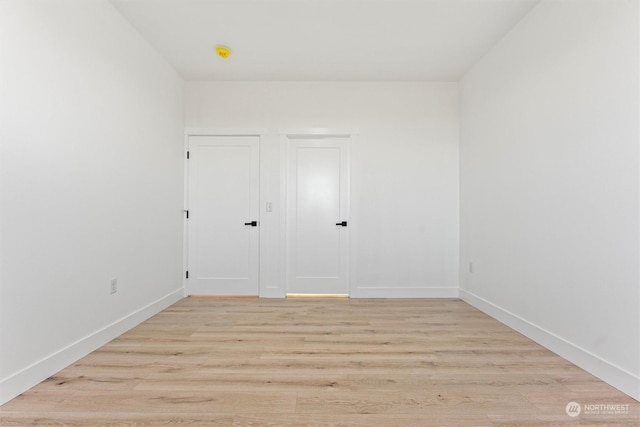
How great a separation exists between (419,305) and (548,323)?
1345 mm

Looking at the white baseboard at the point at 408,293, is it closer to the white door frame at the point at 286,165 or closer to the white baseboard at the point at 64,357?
the white door frame at the point at 286,165

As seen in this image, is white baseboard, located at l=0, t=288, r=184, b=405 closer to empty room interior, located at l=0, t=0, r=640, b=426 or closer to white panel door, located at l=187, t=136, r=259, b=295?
empty room interior, located at l=0, t=0, r=640, b=426

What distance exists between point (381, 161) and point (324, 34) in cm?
164

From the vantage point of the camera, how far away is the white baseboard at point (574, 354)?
1.75m

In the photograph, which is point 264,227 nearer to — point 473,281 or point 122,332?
point 122,332

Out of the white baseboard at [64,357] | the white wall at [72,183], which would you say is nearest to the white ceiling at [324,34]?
the white wall at [72,183]

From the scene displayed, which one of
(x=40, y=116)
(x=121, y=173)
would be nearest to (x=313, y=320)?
(x=121, y=173)

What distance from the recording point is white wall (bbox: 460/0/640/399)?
1.79 metres

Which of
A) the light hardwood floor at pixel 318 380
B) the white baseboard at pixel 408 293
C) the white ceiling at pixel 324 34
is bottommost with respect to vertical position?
the light hardwood floor at pixel 318 380

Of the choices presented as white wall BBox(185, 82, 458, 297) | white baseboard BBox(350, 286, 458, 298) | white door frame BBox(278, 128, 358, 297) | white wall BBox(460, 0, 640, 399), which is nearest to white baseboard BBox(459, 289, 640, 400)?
white wall BBox(460, 0, 640, 399)

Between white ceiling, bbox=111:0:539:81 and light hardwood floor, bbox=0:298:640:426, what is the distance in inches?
107

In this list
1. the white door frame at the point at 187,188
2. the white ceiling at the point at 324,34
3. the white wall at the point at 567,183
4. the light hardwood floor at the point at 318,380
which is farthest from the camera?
the white door frame at the point at 187,188

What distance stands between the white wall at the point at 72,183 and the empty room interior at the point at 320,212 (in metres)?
0.02

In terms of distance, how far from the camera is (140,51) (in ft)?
9.57
